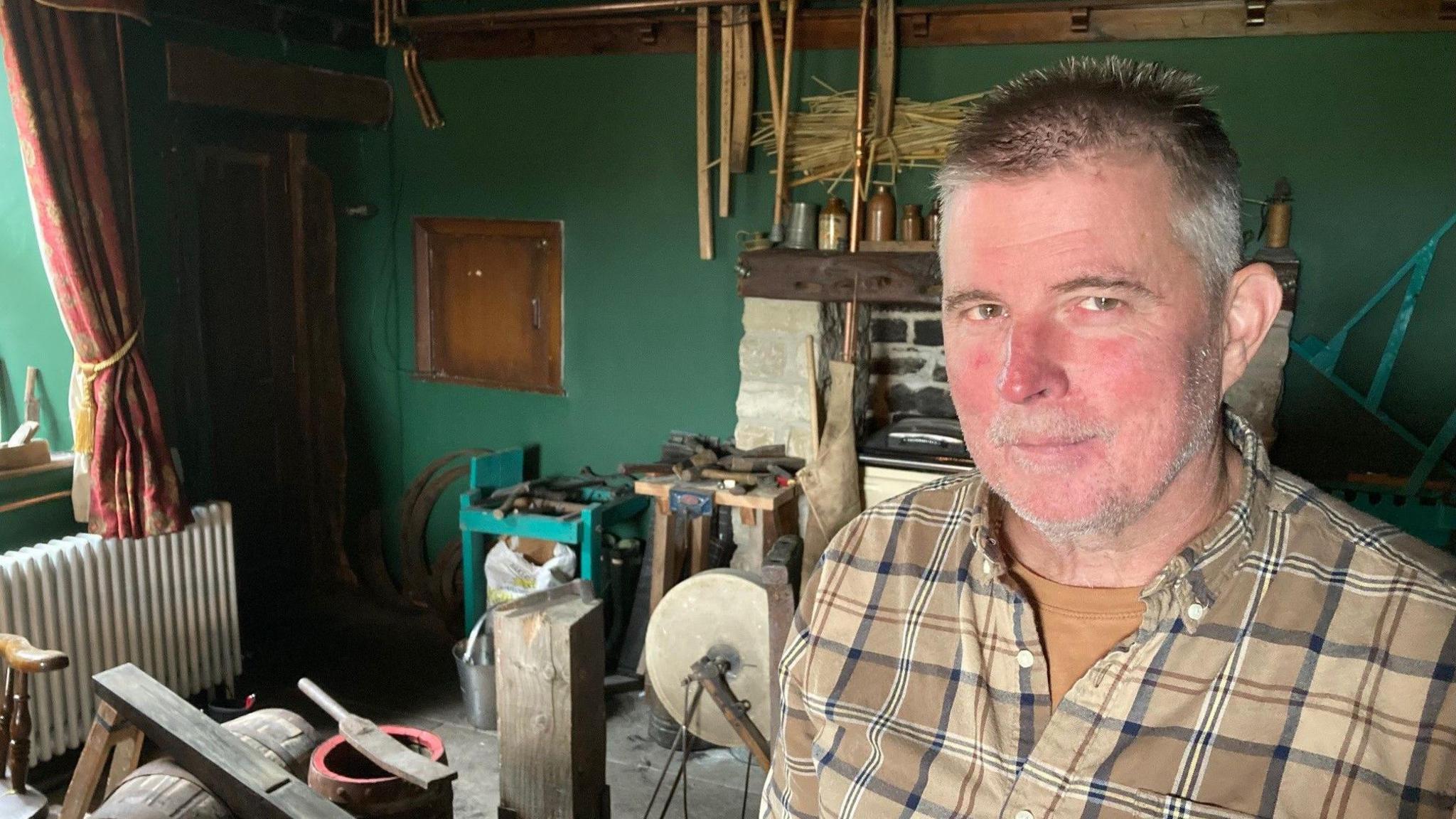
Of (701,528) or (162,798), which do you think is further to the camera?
(701,528)

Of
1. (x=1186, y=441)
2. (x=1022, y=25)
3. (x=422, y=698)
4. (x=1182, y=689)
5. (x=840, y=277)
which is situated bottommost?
(x=422, y=698)

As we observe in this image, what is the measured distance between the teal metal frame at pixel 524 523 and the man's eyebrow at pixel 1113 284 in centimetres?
308

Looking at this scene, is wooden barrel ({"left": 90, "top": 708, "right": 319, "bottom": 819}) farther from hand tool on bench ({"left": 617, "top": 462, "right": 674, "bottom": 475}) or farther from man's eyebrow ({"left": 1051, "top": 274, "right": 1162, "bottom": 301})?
hand tool on bench ({"left": 617, "top": 462, "right": 674, "bottom": 475})

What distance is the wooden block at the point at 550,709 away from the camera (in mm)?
1789

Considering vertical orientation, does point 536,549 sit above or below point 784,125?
below

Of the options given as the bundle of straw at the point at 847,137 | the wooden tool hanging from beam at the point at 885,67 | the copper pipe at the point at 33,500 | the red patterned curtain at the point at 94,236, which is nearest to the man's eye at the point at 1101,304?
the bundle of straw at the point at 847,137

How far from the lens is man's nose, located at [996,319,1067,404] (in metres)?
1.06

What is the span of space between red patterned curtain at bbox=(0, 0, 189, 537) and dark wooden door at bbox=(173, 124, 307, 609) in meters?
0.53

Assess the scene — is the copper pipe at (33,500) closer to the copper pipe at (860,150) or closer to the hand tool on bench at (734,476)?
the hand tool on bench at (734,476)

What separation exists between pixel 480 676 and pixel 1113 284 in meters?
3.15

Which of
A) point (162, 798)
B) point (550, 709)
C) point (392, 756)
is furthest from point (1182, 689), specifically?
point (162, 798)

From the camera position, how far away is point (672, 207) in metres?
4.32

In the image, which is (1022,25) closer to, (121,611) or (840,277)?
(840,277)

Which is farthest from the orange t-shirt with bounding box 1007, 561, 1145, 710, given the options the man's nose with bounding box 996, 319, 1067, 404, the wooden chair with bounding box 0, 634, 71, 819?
the wooden chair with bounding box 0, 634, 71, 819
